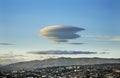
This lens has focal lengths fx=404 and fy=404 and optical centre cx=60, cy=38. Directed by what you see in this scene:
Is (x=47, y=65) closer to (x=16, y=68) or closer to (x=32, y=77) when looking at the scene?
(x=16, y=68)

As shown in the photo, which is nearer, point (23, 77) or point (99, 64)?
point (23, 77)

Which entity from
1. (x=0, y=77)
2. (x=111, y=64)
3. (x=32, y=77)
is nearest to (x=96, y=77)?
(x=32, y=77)

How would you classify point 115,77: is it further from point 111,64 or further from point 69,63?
point 69,63

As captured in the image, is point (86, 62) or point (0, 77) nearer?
point (0, 77)

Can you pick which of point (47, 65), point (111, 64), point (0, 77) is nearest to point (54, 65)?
point (47, 65)

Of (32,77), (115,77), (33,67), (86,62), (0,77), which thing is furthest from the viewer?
(86,62)

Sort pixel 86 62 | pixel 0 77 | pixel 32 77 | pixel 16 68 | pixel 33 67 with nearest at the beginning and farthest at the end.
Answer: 1. pixel 0 77
2. pixel 32 77
3. pixel 16 68
4. pixel 33 67
5. pixel 86 62

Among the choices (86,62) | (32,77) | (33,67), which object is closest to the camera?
(32,77)

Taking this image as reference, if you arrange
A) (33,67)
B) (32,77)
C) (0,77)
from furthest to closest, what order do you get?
1. (33,67)
2. (32,77)
3. (0,77)

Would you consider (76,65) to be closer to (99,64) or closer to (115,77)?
(99,64)
